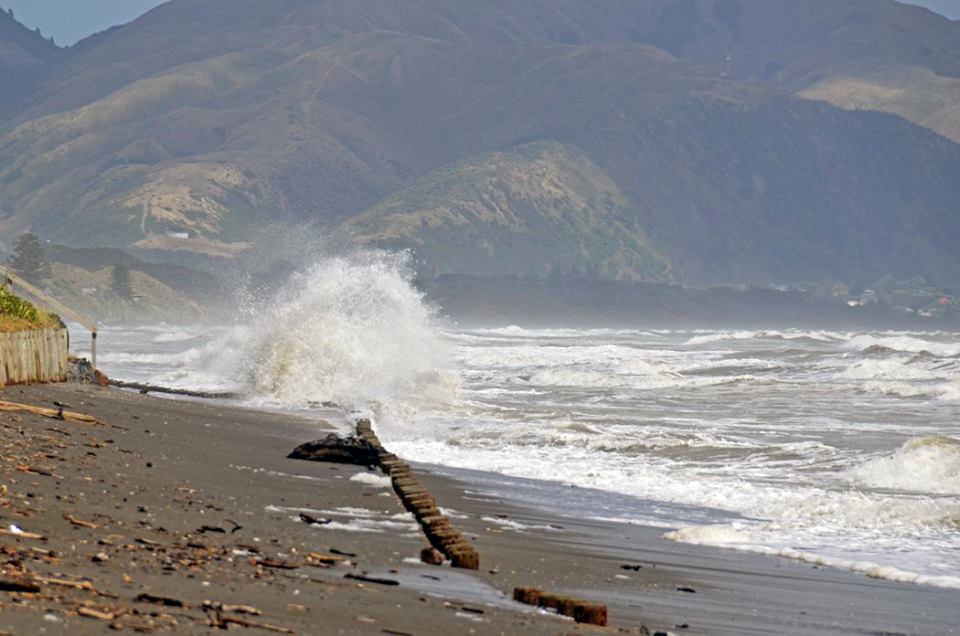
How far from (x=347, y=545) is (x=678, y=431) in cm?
1366

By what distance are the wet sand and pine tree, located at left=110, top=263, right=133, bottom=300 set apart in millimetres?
107655

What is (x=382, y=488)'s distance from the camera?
14508 millimetres

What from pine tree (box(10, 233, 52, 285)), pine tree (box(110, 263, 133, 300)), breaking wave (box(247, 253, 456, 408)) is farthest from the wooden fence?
pine tree (box(110, 263, 133, 300))

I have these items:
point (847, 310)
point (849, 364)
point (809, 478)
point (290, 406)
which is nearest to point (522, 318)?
point (847, 310)

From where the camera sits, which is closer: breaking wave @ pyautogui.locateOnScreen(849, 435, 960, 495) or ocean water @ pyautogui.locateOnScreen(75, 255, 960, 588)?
ocean water @ pyautogui.locateOnScreen(75, 255, 960, 588)

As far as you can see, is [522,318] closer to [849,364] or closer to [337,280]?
[849,364]

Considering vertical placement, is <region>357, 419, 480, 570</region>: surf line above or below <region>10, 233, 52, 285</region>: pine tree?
below

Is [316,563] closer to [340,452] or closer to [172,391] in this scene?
[340,452]

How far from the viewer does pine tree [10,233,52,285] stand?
108750mm

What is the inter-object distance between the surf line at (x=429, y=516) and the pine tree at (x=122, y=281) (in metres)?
107

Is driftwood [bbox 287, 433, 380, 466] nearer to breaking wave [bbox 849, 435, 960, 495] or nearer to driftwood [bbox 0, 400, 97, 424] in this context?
driftwood [bbox 0, 400, 97, 424]

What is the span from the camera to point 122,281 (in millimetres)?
123375

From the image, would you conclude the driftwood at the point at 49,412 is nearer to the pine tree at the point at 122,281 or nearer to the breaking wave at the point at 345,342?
the breaking wave at the point at 345,342

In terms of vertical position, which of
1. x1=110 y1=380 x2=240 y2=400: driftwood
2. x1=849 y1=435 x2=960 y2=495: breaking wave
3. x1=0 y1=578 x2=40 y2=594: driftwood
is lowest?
x1=0 y1=578 x2=40 y2=594: driftwood
